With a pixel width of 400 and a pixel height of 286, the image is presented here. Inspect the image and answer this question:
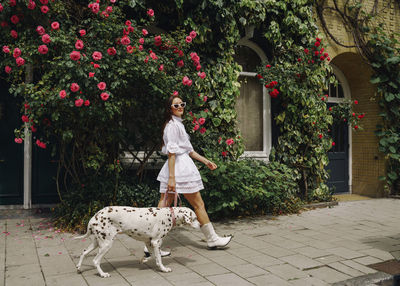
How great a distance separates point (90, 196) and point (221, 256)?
2.46m

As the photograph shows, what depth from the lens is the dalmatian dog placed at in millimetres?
3627

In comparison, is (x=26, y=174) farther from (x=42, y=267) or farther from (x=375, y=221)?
(x=375, y=221)

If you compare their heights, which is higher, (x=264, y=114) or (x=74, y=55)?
(x=74, y=55)

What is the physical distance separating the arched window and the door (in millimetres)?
2351

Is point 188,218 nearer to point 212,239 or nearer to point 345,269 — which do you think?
point 212,239

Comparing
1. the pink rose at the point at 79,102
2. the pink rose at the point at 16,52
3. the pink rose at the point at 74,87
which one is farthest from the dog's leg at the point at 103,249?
the pink rose at the point at 16,52

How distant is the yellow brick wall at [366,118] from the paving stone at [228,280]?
7.13 meters

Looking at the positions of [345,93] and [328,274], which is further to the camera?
[345,93]

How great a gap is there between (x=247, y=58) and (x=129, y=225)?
5.80 metres

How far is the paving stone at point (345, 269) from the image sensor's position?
12.7ft

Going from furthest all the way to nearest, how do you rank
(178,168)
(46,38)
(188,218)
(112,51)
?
(112,51), (46,38), (178,168), (188,218)

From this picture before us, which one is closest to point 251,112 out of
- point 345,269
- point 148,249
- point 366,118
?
point 366,118

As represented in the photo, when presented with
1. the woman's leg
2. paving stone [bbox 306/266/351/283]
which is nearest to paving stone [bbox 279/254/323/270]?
paving stone [bbox 306/266/351/283]

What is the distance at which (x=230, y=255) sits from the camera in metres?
4.46
